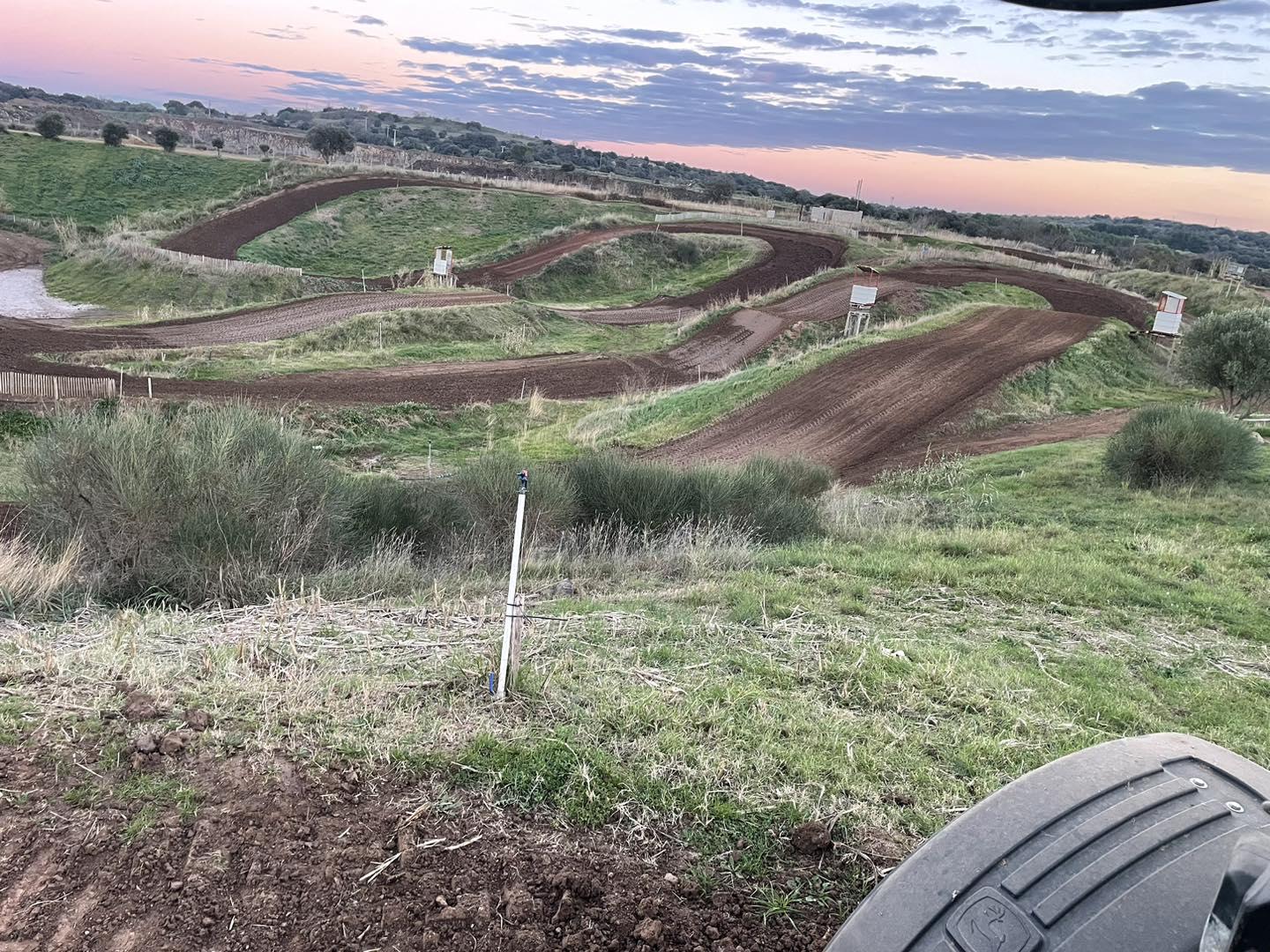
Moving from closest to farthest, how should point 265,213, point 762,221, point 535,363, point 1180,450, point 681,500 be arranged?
point 681,500
point 1180,450
point 535,363
point 265,213
point 762,221

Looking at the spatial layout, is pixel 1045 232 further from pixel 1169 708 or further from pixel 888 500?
pixel 1169 708

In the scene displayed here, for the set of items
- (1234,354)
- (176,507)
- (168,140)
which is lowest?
(176,507)

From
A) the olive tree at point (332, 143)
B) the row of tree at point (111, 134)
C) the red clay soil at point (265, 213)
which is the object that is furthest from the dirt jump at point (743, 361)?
the olive tree at point (332, 143)

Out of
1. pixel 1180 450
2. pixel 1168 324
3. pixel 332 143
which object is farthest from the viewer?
pixel 332 143

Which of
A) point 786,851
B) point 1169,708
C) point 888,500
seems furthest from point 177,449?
point 888,500

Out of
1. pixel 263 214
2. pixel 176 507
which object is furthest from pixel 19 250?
pixel 176 507

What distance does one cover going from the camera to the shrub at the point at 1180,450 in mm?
13938

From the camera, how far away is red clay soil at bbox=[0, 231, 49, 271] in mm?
44656

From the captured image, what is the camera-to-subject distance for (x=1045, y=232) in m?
85.1

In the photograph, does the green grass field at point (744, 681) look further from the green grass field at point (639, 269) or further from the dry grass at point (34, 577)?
the green grass field at point (639, 269)

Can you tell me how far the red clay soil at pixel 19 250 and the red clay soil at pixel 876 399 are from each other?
4347 cm

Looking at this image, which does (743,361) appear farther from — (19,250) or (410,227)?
(19,250)

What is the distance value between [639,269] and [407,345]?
21.6 meters

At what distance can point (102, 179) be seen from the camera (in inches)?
2414
